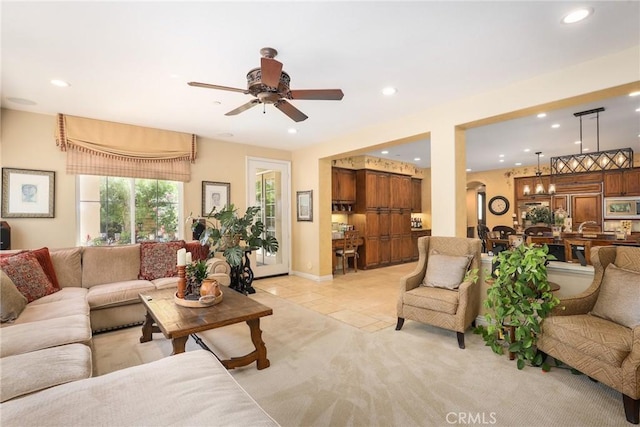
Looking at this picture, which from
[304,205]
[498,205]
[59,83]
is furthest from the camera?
[498,205]

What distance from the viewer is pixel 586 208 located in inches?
298

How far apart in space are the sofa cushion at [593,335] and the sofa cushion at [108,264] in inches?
176

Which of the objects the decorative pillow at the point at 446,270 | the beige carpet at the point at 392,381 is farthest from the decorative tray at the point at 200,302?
the decorative pillow at the point at 446,270

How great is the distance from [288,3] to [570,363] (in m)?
3.17

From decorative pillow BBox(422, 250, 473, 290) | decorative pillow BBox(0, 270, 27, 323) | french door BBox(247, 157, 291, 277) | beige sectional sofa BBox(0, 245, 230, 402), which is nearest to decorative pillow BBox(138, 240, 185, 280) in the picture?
beige sectional sofa BBox(0, 245, 230, 402)

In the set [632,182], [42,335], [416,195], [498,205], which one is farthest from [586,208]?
[42,335]

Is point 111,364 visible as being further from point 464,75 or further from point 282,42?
point 464,75

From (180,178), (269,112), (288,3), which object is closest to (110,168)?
(180,178)

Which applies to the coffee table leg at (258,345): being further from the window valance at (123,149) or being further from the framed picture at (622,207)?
the framed picture at (622,207)

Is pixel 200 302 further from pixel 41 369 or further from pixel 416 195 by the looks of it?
pixel 416 195

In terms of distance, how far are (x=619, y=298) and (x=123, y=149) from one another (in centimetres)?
581

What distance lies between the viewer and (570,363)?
7.12 ft

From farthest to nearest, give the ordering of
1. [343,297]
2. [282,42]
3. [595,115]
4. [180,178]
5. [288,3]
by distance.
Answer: [180,178] → [343,297] → [595,115] → [282,42] → [288,3]

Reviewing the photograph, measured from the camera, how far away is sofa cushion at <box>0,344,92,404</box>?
1437mm
